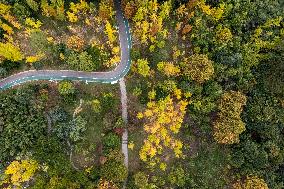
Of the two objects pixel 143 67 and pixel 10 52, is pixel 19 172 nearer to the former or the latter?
pixel 10 52

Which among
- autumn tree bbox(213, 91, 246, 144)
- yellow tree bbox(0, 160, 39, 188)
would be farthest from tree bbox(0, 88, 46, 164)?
autumn tree bbox(213, 91, 246, 144)

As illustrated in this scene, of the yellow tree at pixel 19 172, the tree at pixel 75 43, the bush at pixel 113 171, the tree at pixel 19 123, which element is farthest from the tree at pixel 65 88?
the bush at pixel 113 171

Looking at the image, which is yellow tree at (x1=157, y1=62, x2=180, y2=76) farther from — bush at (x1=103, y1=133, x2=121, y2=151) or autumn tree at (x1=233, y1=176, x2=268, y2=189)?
autumn tree at (x1=233, y1=176, x2=268, y2=189)

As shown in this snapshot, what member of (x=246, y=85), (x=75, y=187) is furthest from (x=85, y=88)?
(x=246, y=85)

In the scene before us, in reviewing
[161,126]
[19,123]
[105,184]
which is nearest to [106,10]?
[161,126]

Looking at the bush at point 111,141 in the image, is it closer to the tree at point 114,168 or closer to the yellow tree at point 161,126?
the tree at point 114,168

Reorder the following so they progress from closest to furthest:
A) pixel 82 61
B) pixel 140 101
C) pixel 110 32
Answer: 1. pixel 82 61
2. pixel 110 32
3. pixel 140 101
